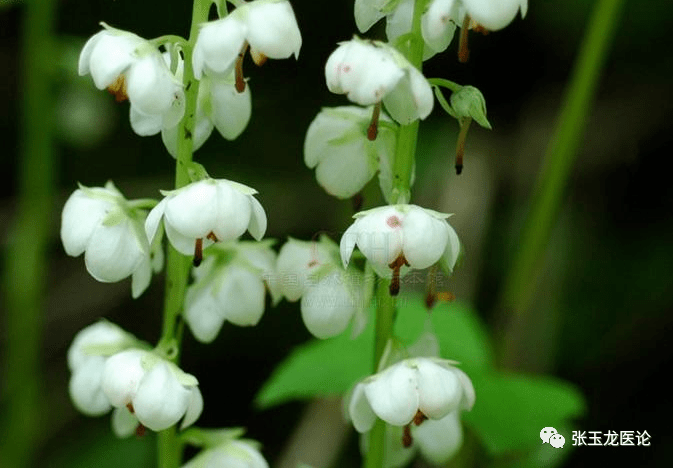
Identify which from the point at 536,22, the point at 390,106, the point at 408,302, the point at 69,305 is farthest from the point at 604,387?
the point at 390,106

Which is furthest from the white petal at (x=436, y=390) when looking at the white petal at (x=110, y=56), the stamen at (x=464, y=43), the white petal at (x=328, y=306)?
the white petal at (x=110, y=56)

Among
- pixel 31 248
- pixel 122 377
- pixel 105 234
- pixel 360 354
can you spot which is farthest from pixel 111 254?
pixel 31 248

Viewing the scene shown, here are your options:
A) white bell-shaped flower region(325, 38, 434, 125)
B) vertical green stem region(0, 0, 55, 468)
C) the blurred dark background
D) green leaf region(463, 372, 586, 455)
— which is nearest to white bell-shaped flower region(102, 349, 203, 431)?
white bell-shaped flower region(325, 38, 434, 125)

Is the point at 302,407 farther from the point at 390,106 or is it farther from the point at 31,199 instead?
the point at 390,106

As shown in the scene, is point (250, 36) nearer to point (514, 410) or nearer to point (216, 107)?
point (216, 107)

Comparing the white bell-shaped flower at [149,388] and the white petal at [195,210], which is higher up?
the white petal at [195,210]

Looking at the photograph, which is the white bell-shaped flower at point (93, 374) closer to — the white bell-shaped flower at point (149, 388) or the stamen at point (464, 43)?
the white bell-shaped flower at point (149, 388)

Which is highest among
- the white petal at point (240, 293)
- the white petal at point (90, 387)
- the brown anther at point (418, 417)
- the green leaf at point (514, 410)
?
the white petal at point (240, 293)
